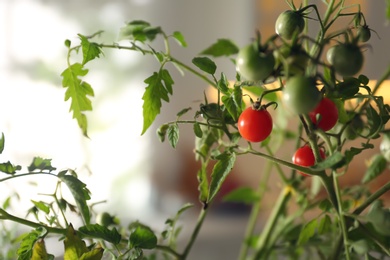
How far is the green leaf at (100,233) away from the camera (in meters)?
0.40

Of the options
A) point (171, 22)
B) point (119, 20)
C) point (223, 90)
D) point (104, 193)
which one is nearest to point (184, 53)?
point (171, 22)

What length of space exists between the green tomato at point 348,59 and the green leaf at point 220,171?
0.10 meters

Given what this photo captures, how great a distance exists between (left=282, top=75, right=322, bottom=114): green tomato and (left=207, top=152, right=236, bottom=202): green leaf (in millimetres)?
100

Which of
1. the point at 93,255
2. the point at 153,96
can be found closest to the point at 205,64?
the point at 153,96

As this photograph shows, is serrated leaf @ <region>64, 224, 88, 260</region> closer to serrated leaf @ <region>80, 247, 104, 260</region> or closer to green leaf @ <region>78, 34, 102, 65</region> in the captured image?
serrated leaf @ <region>80, 247, 104, 260</region>

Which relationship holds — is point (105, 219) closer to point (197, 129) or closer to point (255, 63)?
point (197, 129)

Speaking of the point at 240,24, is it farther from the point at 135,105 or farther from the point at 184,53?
the point at 135,105

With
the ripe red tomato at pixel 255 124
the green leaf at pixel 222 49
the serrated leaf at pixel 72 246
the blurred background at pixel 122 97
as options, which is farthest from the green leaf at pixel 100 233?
the blurred background at pixel 122 97

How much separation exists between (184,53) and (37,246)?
155 cm

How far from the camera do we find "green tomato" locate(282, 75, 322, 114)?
29 cm

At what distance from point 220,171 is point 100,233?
100 mm

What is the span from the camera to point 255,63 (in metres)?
0.30

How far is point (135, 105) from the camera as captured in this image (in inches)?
70.5

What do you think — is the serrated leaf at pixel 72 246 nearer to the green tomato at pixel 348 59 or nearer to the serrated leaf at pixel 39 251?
the serrated leaf at pixel 39 251
